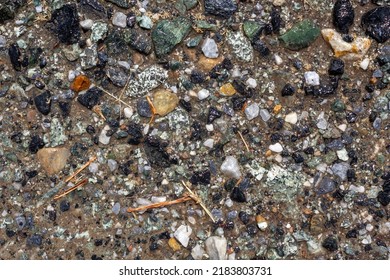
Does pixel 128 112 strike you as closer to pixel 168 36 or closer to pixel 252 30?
pixel 168 36

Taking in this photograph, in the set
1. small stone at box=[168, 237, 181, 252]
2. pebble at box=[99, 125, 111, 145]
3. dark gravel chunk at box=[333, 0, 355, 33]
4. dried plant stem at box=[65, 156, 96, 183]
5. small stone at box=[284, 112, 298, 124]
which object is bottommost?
small stone at box=[168, 237, 181, 252]

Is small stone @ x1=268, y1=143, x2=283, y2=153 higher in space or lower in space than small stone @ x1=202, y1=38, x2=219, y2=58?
lower

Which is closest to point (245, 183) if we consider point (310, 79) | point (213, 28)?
point (310, 79)

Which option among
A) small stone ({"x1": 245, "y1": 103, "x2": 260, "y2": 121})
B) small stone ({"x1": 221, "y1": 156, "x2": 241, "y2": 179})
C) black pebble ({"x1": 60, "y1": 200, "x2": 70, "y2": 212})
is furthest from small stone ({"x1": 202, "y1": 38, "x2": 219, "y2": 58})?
black pebble ({"x1": 60, "y1": 200, "x2": 70, "y2": 212})

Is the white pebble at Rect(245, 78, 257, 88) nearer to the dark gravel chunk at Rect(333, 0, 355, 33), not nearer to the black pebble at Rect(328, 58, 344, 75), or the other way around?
the black pebble at Rect(328, 58, 344, 75)

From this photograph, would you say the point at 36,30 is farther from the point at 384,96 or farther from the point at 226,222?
the point at 384,96

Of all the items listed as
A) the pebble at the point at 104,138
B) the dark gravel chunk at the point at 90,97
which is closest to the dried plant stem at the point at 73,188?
the pebble at the point at 104,138
